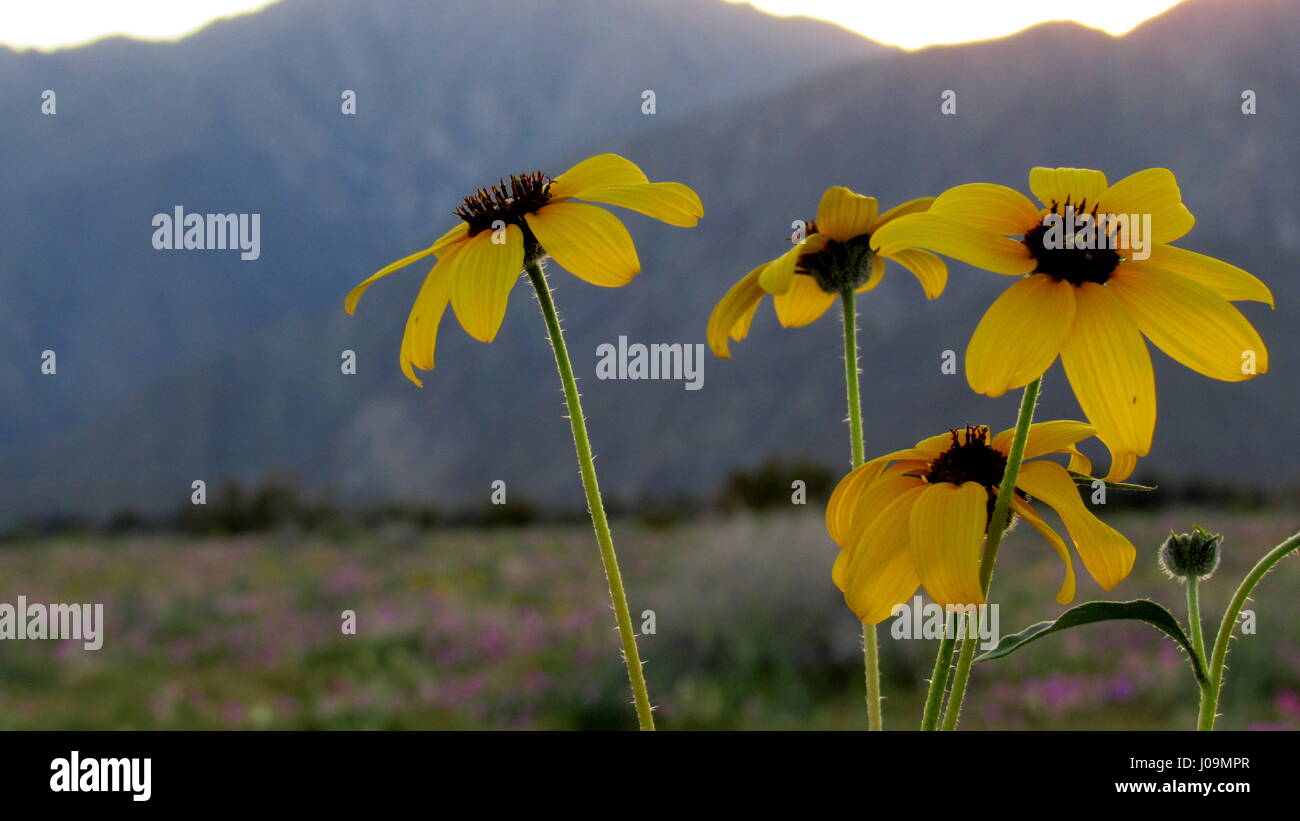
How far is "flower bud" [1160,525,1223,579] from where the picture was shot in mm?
950

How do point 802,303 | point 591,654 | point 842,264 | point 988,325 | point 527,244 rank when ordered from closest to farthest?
point 988,325 < point 527,244 < point 842,264 < point 802,303 < point 591,654

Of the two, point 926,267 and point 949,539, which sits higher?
point 926,267

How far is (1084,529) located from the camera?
868 mm

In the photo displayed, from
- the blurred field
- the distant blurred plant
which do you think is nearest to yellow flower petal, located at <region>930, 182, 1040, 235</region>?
the blurred field

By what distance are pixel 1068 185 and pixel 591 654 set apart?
5290mm

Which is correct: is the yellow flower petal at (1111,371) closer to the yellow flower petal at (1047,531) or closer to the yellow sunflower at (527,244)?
the yellow flower petal at (1047,531)

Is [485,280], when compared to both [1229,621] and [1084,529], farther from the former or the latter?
[1229,621]

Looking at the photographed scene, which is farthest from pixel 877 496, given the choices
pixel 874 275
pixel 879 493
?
pixel 874 275

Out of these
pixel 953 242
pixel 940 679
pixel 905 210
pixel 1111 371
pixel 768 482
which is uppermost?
pixel 905 210

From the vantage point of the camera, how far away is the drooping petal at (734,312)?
1045 mm

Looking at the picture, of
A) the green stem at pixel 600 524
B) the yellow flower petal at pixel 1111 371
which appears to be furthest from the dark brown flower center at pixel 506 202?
the yellow flower petal at pixel 1111 371

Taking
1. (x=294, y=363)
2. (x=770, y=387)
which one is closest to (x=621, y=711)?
(x=770, y=387)

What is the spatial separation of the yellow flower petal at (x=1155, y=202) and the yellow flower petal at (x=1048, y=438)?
0.19 m
